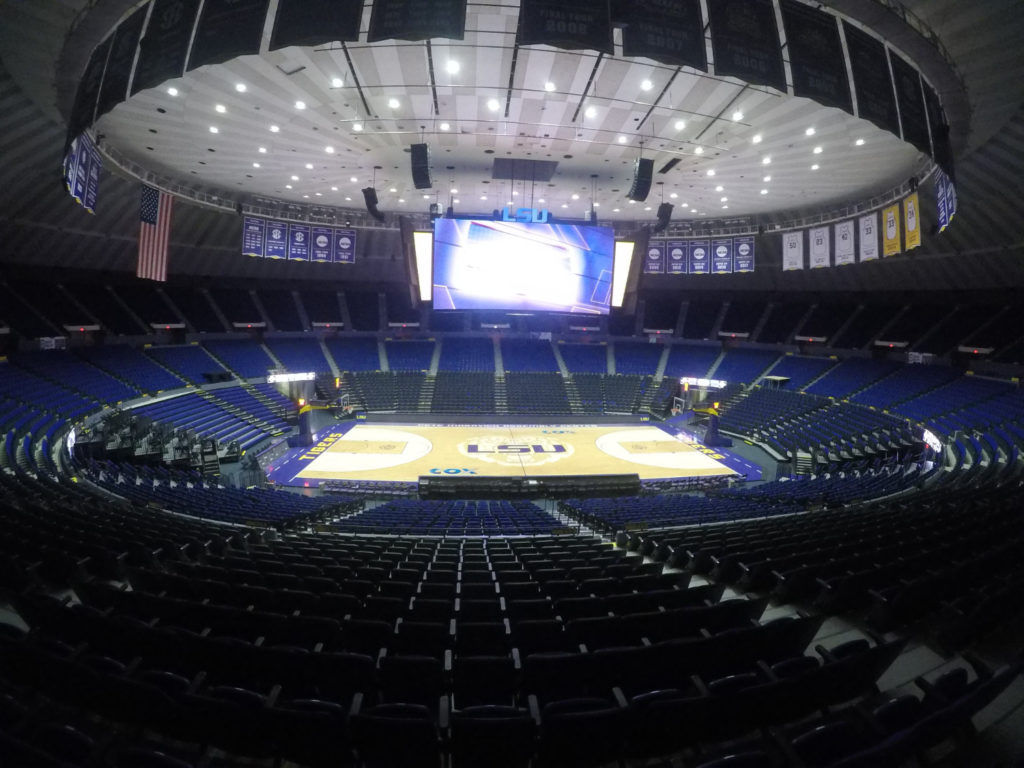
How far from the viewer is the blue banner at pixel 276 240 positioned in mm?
25344

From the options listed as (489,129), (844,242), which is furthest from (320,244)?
(844,242)

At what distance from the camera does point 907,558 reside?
5789mm

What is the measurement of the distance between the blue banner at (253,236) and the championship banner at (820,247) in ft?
88.8

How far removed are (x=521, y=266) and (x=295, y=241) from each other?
1231cm

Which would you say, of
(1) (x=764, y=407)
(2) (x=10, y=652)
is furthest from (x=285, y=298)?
(2) (x=10, y=652)

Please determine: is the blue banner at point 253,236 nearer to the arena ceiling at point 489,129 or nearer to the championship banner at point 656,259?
the arena ceiling at point 489,129

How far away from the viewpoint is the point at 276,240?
25.6m

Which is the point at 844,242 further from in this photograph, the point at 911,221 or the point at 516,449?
the point at 516,449

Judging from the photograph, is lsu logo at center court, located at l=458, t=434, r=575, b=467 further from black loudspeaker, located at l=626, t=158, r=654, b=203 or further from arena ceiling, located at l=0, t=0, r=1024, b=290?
arena ceiling, located at l=0, t=0, r=1024, b=290

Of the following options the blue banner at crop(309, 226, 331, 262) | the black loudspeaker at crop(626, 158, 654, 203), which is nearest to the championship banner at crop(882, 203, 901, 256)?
the black loudspeaker at crop(626, 158, 654, 203)

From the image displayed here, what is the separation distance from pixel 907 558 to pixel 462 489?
54.2 feet

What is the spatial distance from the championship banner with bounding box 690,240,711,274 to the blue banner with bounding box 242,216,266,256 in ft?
77.6

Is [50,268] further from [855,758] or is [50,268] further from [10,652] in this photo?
[855,758]

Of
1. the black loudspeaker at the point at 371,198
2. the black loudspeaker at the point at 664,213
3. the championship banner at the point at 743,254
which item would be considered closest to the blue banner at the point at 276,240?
the black loudspeaker at the point at 371,198
